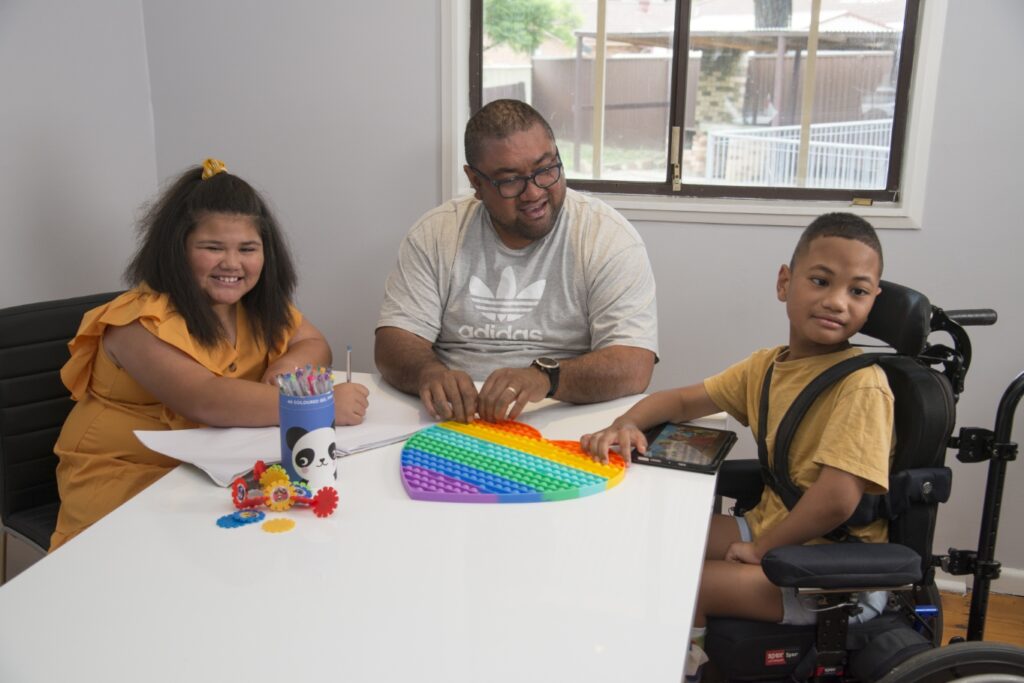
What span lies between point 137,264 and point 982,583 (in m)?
1.68

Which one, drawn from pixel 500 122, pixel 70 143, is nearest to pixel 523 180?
pixel 500 122

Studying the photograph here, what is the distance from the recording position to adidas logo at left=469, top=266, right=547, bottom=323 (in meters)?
1.98

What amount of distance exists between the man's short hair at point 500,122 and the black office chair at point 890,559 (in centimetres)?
85

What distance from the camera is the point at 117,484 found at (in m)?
1.61

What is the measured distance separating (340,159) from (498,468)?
169cm

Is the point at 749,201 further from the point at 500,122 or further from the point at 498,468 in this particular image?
the point at 498,468

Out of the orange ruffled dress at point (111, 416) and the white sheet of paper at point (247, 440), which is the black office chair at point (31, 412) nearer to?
the orange ruffled dress at point (111, 416)

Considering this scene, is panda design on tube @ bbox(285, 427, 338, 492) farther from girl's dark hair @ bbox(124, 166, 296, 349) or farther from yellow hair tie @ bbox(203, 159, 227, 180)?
yellow hair tie @ bbox(203, 159, 227, 180)

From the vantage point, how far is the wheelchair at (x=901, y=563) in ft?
4.03

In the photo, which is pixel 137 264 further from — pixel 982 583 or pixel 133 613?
pixel 982 583

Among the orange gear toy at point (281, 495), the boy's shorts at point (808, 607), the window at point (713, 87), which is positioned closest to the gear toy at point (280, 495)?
the orange gear toy at point (281, 495)

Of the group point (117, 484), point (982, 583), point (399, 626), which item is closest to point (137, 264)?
point (117, 484)

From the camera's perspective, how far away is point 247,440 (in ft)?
4.84

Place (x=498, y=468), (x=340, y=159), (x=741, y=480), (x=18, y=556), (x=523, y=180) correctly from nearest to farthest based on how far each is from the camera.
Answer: (x=498, y=468)
(x=741, y=480)
(x=523, y=180)
(x=18, y=556)
(x=340, y=159)
